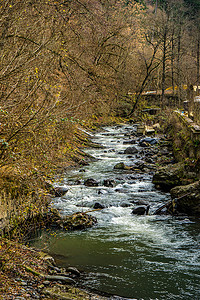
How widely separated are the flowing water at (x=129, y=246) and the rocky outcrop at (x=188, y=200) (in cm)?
46

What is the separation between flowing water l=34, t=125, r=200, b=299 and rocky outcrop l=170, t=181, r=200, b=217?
46 centimetres

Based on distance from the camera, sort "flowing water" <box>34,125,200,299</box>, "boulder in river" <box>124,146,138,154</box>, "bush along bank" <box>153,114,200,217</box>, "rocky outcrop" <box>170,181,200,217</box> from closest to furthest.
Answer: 1. "flowing water" <box>34,125,200,299</box>
2. "rocky outcrop" <box>170,181,200,217</box>
3. "bush along bank" <box>153,114,200,217</box>
4. "boulder in river" <box>124,146,138,154</box>

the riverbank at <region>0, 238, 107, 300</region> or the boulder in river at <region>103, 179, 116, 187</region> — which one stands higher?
the boulder in river at <region>103, 179, 116, 187</region>

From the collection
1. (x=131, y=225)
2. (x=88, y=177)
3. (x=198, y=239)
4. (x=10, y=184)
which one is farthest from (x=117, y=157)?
(x=10, y=184)

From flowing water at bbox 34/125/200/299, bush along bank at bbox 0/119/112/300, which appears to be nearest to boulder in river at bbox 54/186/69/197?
flowing water at bbox 34/125/200/299

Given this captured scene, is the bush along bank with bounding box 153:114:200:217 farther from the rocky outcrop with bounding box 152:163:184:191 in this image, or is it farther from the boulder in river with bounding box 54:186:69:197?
the boulder in river with bounding box 54:186:69:197

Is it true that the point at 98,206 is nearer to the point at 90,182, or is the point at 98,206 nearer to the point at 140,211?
the point at 140,211

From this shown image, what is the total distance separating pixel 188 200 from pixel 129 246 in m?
2.79

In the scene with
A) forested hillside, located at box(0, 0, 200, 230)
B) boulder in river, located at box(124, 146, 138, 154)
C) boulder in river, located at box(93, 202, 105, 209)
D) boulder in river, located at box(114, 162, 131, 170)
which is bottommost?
boulder in river, located at box(93, 202, 105, 209)

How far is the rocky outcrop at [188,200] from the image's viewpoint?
30.1ft

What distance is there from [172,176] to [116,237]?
4.65 metres

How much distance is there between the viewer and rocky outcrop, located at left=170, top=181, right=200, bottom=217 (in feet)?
30.1

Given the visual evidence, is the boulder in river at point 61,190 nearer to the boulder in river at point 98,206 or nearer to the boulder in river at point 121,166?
the boulder in river at point 98,206

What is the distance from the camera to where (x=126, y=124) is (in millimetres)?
29094
